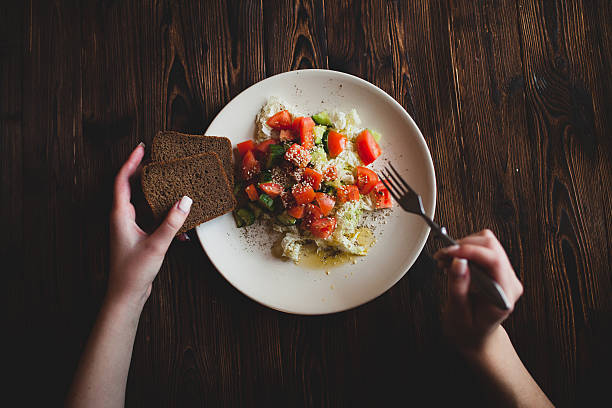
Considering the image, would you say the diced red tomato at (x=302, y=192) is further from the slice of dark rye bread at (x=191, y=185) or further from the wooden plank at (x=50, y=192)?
the wooden plank at (x=50, y=192)

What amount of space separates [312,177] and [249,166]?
0.36 metres

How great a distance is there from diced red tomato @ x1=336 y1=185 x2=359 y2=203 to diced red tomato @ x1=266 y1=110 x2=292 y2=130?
1.50 feet

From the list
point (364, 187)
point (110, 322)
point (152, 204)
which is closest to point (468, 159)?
point (364, 187)

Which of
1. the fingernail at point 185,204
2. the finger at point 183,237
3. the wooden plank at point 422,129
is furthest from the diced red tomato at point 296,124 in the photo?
the finger at point 183,237

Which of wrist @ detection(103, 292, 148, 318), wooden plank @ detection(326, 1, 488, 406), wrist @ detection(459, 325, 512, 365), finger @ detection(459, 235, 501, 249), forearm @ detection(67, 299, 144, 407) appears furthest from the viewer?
wooden plank @ detection(326, 1, 488, 406)

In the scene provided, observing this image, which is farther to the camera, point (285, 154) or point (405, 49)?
point (405, 49)

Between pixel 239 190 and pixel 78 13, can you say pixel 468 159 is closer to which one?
pixel 239 190

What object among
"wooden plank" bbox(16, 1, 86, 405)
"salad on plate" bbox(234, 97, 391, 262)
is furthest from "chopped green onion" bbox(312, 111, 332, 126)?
"wooden plank" bbox(16, 1, 86, 405)

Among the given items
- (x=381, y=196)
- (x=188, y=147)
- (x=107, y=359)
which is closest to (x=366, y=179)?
(x=381, y=196)

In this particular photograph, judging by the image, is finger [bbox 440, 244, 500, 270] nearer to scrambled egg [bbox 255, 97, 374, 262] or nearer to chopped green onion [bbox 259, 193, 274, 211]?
scrambled egg [bbox 255, 97, 374, 262]

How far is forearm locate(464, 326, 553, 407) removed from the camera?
181cm

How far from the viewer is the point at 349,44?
7.95 feet

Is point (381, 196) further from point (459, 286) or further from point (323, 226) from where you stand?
point (459, 286)

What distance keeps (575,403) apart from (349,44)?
2409mm
